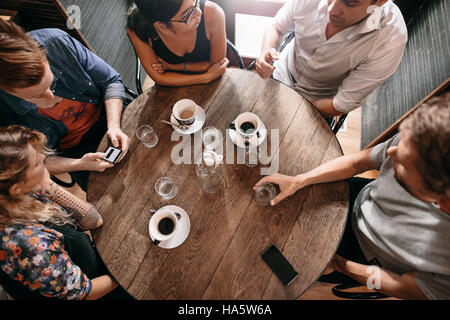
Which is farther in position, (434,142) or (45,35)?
(45,35)

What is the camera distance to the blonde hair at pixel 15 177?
3.50 ft

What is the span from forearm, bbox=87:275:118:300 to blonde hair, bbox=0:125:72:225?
0.39 meters

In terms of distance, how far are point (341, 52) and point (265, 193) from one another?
1.01 metres

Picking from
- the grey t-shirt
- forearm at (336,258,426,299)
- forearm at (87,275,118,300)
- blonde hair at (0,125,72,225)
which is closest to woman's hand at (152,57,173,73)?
blonde hair at (0,125,72,225)

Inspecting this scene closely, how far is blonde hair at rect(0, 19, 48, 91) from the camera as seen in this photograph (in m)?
1.14

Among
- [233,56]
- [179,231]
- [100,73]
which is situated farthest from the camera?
[233,56]

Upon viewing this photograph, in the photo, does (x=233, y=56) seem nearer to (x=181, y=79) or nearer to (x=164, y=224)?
(x=181, y=79)

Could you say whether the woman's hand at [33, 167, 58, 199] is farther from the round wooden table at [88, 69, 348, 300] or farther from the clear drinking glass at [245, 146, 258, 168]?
the clear drinking glass at [245, 146, 258, 168]

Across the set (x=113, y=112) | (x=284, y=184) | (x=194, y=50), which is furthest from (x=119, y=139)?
(x=284, y=184)

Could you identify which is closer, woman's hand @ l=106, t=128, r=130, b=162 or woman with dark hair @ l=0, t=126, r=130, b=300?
woman with dark hair @ l=0, t=126, r=130, b=300

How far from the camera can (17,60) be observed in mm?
1158

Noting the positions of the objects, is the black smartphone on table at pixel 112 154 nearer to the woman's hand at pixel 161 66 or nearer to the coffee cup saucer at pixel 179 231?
the coffee cup saucer at pixel 179 231

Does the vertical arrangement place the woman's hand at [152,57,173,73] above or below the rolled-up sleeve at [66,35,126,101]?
above
